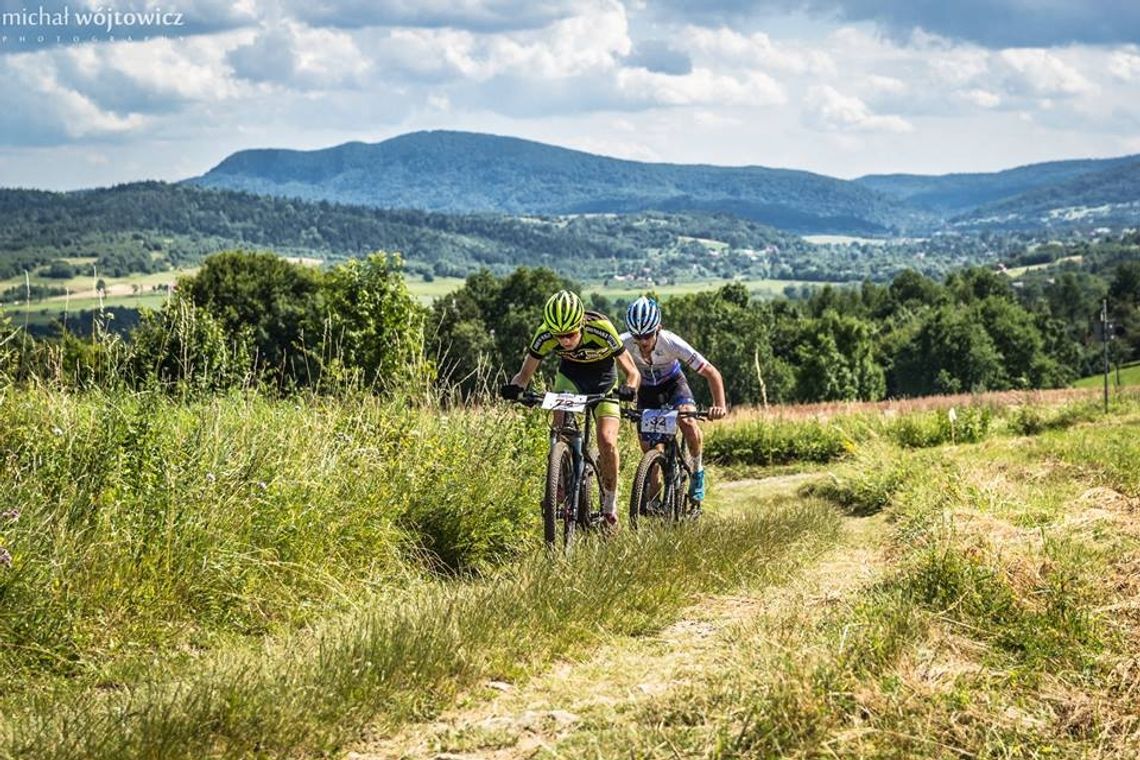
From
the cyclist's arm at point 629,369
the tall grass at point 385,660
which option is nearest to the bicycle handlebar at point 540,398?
the cyclist's arm at point 629,369

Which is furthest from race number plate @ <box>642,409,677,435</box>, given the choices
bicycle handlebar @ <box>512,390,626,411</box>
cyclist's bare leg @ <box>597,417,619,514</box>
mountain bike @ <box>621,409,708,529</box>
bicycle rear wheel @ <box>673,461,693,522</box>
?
bicycle handlebar @ <box>512,390,626,411</box>

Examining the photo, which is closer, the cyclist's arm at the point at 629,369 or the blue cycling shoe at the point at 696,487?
the cyclist's arm at the point at 629,369

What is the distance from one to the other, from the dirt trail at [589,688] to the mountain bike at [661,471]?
241cm

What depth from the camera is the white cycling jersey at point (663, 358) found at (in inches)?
378

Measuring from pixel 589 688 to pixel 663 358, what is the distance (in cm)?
483

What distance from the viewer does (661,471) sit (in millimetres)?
9797

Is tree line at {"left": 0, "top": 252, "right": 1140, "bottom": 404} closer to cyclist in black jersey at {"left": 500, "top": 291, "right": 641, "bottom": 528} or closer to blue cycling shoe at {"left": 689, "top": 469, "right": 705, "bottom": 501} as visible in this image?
blue cycling shoe at {"left": 689, "top": 469, "right": 705, "bottom": 501}

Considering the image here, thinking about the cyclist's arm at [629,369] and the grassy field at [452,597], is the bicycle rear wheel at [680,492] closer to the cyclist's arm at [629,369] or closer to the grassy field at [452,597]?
the grassy field at [452,597]

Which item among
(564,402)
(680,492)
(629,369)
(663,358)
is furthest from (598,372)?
Answer: (680,492)

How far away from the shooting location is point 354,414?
9.80 m

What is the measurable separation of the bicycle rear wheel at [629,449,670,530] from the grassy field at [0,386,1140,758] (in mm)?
824

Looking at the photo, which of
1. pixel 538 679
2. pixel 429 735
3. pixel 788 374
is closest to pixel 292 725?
pixel 429 735

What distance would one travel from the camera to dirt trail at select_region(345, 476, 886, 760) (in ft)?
15.1

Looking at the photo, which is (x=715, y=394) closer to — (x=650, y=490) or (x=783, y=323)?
(x=650, y=490)
